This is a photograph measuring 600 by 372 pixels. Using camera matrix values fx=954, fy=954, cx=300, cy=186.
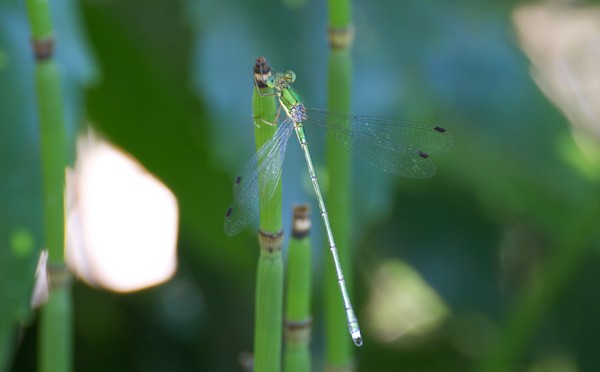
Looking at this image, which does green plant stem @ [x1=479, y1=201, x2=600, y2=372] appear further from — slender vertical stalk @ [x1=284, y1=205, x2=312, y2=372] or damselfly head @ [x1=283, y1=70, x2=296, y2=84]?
slender vertical stalk @ [x1=284, y1=205, x2=312, y2=372]

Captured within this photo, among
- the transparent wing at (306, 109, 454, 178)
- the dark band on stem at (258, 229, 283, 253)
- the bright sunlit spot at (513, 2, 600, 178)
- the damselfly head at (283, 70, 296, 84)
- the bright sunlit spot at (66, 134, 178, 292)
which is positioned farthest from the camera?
the bright sunlit spot at (513, 2, 600, 178)

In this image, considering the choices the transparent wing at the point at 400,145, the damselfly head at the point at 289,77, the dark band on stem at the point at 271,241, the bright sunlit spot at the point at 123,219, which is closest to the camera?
the dark band on stem at the point at 271,241

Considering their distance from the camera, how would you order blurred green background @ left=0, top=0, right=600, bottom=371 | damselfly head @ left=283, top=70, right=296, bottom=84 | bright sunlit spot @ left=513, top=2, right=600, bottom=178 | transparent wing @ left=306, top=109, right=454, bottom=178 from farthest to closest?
1. bright sunlit spot @ left=513, top=2, right=600, bottom=178
2. transparent wing @ left=306, top=109, right=454, bottom=178
3. blurred green background @ left=0, top=0, right=600, bottom=371
4. damselfly head @ left=283, top=70, right=296, bottom=84

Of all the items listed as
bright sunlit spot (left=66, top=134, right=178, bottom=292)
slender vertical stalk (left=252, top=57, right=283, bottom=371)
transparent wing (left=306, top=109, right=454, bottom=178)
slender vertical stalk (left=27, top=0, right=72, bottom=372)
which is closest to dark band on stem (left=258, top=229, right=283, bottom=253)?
slender vertical stalk (left=252, top=57, right=283, bottom=371)

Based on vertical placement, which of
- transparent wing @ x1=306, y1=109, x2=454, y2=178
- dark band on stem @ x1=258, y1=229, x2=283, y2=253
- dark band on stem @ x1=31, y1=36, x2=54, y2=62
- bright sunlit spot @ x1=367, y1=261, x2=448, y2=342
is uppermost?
dark band on stem @ x1=31, y1=36, x2=54, y2=62

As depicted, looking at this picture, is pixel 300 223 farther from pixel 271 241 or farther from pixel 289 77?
pixel 289 77

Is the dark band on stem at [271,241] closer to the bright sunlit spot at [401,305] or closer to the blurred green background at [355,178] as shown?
the blurred green background at [355,178]

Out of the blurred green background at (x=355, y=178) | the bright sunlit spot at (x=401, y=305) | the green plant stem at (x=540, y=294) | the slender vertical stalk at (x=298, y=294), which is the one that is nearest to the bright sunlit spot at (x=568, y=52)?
the blurred green background at (x=355, y=178)

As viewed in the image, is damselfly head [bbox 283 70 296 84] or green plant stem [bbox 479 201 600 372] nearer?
→ damselfly head [bbox 283 70 296 84]

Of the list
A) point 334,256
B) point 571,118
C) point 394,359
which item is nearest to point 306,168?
point 334,256
